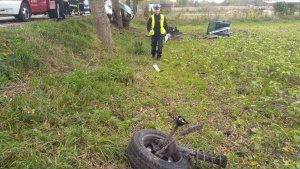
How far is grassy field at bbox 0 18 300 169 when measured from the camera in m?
3.82

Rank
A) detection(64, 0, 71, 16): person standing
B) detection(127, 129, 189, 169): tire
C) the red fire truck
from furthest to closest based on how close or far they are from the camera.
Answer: detection(64, 0, 71, 16): person standing, the red fire truck, detection(127, 129, 189, 169): tire

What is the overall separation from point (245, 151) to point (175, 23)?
79.1 feet

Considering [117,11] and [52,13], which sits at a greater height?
[117,11]

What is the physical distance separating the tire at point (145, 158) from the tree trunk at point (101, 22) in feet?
21.7

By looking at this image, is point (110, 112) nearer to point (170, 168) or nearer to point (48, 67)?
point (170, 168)

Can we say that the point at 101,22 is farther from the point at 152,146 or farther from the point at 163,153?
the point at 163,153

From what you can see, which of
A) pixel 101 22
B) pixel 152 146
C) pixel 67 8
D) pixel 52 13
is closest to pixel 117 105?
pixel 152 146

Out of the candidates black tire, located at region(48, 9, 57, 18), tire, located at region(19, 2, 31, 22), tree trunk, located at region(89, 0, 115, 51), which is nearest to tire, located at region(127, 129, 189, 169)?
tree trunk, located at region(89, 0, 115, 51)

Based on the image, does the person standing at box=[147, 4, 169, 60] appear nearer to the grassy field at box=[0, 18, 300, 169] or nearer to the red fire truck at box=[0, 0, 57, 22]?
the grassy field at box=[0, 18, 300, 169]

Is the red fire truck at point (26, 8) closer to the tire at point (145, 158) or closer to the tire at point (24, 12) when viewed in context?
the tire at point (24, 12)

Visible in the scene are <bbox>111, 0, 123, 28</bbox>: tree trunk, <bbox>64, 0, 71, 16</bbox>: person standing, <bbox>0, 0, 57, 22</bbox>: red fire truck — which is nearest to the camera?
<bbox>0, 0, 57, 22</bbox>: red fire truck

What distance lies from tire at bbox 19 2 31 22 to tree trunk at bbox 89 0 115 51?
9.77 ft

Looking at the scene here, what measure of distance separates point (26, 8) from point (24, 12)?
254mm

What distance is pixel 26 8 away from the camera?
11.3 meters
